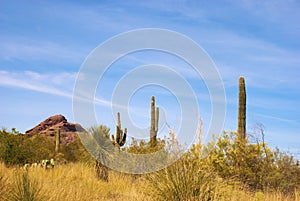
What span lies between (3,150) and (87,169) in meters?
5.55

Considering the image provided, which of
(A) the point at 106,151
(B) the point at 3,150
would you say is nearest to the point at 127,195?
(A) the point at 106,151

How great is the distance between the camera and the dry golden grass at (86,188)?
7.54 m

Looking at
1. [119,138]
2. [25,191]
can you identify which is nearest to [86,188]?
[25,191]

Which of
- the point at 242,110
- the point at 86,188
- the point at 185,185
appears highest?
the point at 242,110

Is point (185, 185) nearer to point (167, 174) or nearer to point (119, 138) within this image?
point (167, 174)

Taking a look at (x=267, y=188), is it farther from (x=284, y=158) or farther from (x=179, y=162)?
(x=179, y=162)

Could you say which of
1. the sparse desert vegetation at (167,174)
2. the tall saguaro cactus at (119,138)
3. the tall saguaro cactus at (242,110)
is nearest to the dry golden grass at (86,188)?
the sparse desert vegetation at (167,174)

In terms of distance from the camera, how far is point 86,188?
385 inches

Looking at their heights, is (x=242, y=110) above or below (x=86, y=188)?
above

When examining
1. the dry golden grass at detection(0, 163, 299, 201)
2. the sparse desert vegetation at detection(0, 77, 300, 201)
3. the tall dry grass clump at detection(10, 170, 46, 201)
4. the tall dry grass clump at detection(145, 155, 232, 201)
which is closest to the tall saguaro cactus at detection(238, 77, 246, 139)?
the sparse desert vegetation at detection(0, 77, 300, 201)

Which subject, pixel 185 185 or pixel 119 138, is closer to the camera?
pixel 185 185

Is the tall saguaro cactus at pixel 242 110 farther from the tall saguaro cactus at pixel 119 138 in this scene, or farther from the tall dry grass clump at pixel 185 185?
the tall dry grass clump at pixel 185 185

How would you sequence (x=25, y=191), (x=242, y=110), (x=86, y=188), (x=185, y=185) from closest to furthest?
1. (x=25, y=191)
2. (x=185, y=185)
3. (x=86, y=188)
4. (x=242, y=110)

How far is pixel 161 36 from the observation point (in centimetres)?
1545
